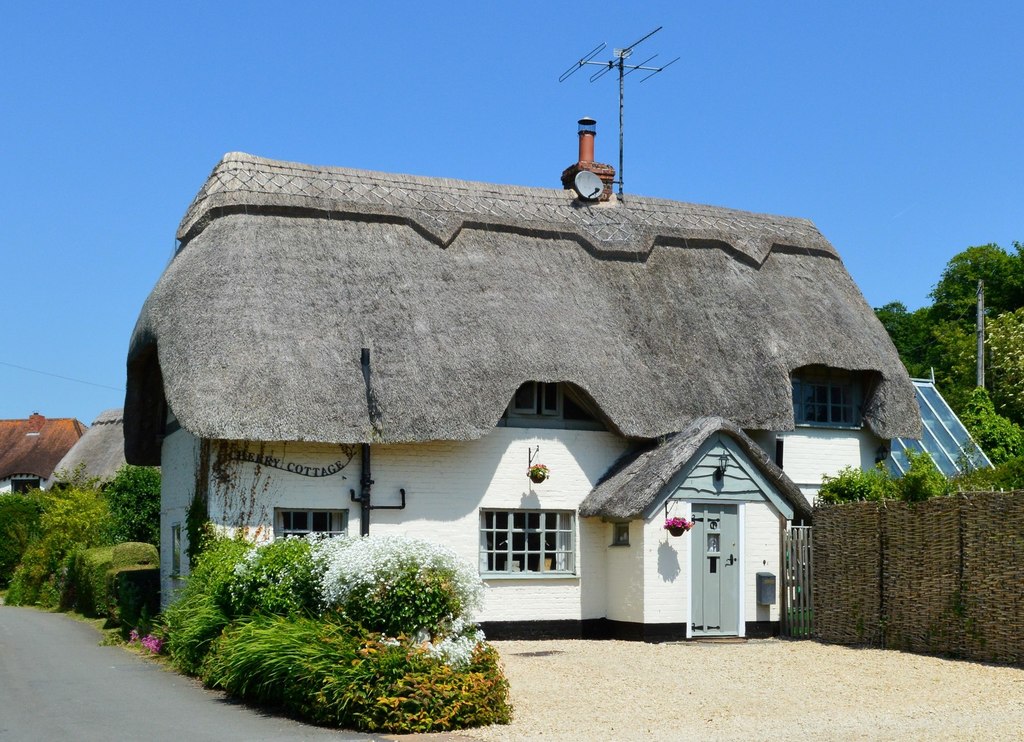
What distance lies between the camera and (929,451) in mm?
23984

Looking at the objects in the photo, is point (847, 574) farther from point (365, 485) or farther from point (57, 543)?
point (57, 543)

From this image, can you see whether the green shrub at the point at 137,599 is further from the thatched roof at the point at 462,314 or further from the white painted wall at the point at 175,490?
the thatched roof at the point at 462,314

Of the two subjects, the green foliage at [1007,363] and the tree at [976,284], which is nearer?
the green foliage at [1007,363]

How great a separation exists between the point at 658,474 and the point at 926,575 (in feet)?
13.6

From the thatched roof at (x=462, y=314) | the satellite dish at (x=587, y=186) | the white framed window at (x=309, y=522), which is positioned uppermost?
the satellite dish at (x=587, y=186)

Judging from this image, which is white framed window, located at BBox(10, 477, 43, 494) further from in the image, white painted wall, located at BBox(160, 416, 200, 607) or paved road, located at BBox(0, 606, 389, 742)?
paved road, located at BBox(0, 606, 389, 742)

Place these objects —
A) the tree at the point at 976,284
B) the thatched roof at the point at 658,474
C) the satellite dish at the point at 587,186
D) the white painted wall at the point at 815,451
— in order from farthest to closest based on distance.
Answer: the tree at the point at 976,284 < the satellite dish at the point at 587,186 < the white painted wall at the point at 815,451 < the thatched roof at the point at 658,474

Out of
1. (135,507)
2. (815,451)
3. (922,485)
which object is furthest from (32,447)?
(922,485)

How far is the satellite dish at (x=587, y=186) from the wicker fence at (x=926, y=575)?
24.9 feet

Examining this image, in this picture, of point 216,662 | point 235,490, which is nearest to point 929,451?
point 235,490

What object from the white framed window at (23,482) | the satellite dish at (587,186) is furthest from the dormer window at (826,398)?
the white framed window at (23,482)

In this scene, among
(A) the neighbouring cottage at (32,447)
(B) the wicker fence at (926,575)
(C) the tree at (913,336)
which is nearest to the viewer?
(B) the wicker fence at (926,575)

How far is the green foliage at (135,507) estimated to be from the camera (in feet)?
95.1

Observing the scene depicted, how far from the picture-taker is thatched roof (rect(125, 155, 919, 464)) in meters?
17.9
